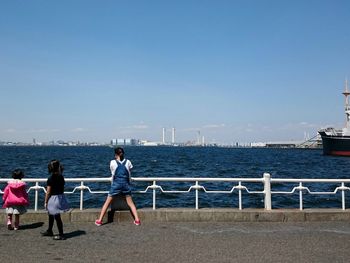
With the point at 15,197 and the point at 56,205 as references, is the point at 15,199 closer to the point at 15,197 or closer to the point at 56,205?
the point at 15,197

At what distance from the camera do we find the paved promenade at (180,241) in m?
6.58

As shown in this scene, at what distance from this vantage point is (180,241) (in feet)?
25.2

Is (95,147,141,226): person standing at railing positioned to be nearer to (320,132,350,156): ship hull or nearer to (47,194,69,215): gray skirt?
(47,194,69,215): gray skirt

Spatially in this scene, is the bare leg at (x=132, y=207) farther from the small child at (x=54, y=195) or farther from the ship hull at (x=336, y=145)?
the ship hull at (x=336, y=145)

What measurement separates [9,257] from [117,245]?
1.91 m

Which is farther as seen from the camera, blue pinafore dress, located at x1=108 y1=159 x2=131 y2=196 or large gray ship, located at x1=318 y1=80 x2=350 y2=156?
large gray ship, located at x1=318 y1=80 x2=350 y2=156

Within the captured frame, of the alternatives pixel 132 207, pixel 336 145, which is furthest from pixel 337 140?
pixel 132 207

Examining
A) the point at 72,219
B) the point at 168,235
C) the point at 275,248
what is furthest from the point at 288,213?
the point at 72,219

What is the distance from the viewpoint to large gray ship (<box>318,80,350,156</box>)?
9256 cm

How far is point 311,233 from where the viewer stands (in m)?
8.45

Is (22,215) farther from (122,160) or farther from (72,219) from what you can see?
(122,160)

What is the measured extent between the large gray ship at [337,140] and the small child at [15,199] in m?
93.7

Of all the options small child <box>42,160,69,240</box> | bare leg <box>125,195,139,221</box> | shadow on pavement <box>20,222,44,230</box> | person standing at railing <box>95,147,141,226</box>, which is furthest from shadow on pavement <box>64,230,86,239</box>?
bare leg <box>125,195,139,221</box>

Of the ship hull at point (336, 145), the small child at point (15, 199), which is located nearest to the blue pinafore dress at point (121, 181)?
the small child at point (15, 199)
